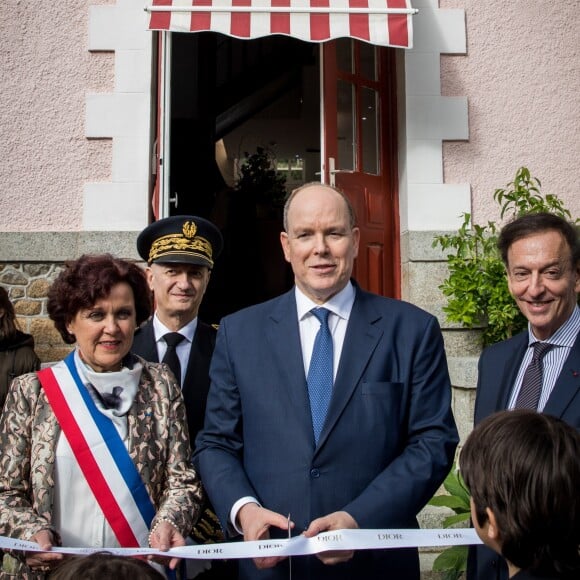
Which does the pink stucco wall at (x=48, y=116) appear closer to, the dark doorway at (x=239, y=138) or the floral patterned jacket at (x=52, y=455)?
the dark doorway at (x=239, y=138)

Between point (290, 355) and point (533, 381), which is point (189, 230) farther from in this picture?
point (533, 381)

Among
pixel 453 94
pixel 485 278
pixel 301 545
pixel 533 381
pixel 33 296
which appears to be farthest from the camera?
pixel 453 94

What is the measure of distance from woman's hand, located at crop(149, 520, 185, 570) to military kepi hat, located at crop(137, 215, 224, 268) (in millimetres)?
1146

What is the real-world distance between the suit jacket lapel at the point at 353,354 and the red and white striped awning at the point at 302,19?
3.24m

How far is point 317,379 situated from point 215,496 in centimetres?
47

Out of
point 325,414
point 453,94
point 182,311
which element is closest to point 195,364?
point 182,311

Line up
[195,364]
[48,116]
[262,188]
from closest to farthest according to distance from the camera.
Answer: [195,364] < [48,116] < [262,188]

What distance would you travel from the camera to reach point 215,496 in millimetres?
2219

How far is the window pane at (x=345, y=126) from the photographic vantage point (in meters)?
6.03

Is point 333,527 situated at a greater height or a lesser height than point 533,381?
lesser

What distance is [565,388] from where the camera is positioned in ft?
7.54

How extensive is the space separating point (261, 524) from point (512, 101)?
462cm

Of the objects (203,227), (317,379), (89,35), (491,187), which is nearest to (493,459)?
(317,379)

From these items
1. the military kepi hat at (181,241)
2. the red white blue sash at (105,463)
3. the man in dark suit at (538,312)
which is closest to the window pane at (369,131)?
the military kepi hat at (181,241)
